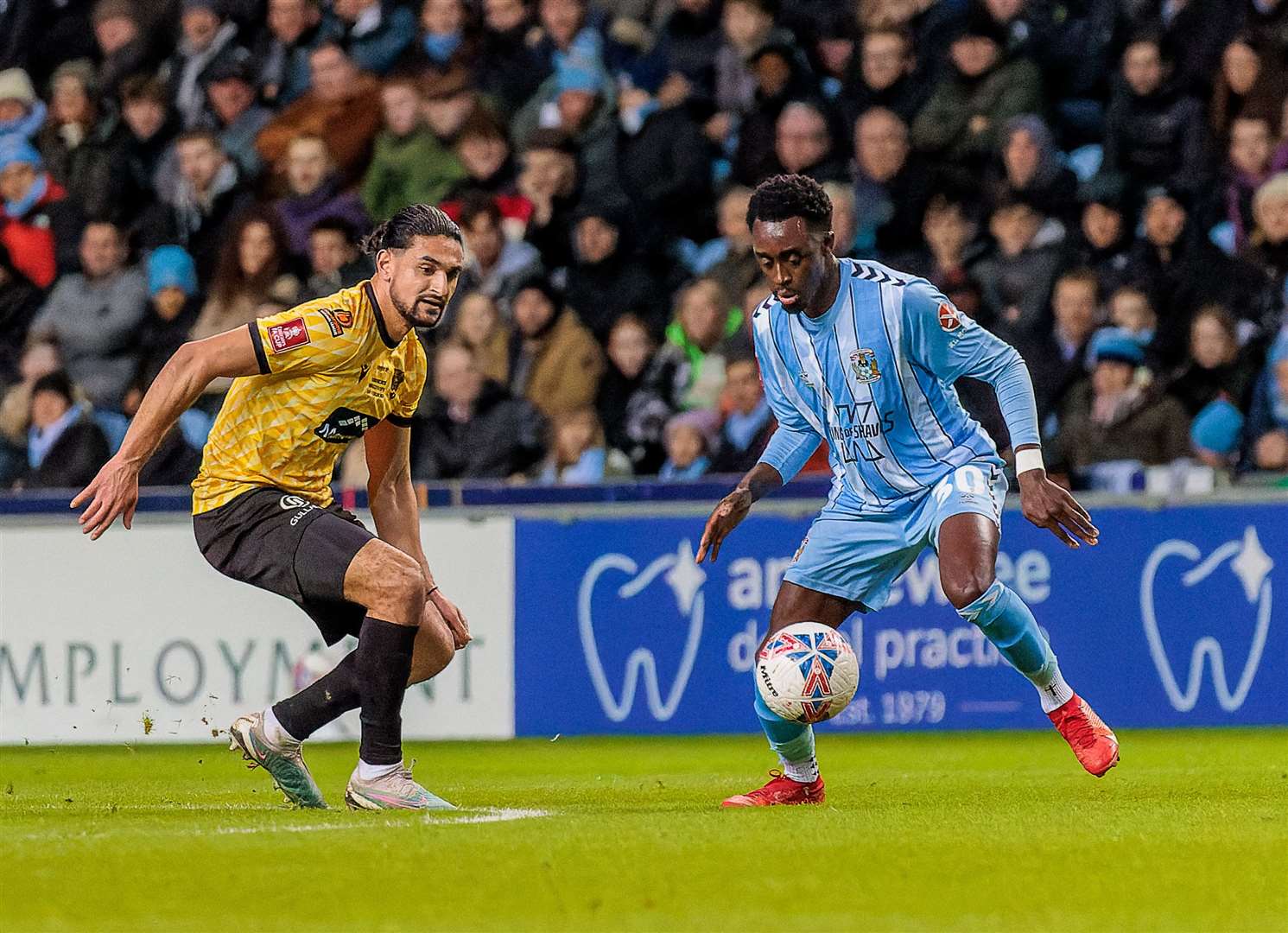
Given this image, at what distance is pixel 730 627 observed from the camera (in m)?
10.7

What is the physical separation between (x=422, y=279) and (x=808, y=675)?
1793 millimetres

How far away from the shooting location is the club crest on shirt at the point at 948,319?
7.21 m

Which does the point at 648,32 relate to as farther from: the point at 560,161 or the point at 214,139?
the point at 214,139

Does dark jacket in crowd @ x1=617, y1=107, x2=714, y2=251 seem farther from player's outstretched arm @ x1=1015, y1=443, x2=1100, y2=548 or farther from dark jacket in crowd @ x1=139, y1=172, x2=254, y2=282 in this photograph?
player's outstretched arm @ x1=1015, y1=443, x2=1100, y2=548

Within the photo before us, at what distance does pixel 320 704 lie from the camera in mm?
7078

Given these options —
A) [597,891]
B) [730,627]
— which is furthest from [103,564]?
[597,891]

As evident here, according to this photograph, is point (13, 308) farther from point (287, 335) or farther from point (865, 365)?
point (865, 365)

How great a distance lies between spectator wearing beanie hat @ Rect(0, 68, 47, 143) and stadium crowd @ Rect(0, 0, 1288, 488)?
22mm

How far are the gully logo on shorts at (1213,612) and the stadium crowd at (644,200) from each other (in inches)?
21.9

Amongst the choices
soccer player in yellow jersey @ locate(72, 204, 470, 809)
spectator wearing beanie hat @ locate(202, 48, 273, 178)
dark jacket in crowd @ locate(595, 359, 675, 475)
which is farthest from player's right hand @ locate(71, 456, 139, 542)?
spectator wearing beanie hat @ locate(202, 48, 273, 178)

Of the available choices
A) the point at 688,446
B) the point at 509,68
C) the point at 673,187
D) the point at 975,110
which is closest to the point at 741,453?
the point at 688,446

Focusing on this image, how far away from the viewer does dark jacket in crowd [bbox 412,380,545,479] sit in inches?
473

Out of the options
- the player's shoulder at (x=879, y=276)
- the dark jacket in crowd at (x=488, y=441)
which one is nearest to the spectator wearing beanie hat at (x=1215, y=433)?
the dark jacket in crowd at (x=488, y=441)

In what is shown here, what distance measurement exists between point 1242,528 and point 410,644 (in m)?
5.28
